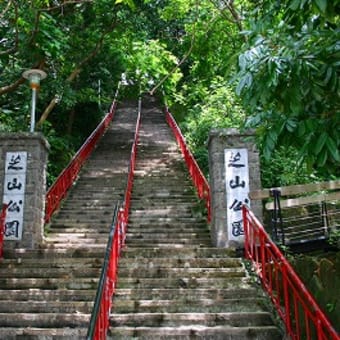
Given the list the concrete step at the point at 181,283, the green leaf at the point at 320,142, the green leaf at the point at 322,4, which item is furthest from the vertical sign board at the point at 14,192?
the green leaf at the point at 322,4

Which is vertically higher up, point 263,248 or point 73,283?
point 263,248

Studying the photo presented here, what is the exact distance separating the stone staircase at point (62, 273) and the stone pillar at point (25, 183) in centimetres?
37

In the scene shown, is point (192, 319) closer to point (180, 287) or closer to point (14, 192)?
point (180, 287)

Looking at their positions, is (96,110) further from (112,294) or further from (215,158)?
(112,294)

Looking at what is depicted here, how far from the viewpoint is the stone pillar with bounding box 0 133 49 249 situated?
8.20 metres

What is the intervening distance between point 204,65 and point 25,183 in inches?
397

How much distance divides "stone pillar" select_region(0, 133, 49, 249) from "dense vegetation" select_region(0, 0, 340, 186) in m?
1.50

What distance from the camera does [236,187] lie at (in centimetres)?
796

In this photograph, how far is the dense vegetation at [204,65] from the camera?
9.23 ft

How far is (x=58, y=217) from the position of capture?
1018 centimetres

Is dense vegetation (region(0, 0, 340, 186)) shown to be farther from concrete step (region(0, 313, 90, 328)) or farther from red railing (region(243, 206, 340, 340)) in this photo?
concrete step (region(0, 313, 90, 328))

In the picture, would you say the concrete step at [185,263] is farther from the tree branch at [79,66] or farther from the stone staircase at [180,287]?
the tree branch at [79,66]

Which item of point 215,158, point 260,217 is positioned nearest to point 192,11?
point 215,158

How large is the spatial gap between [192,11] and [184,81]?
9.74 meters
